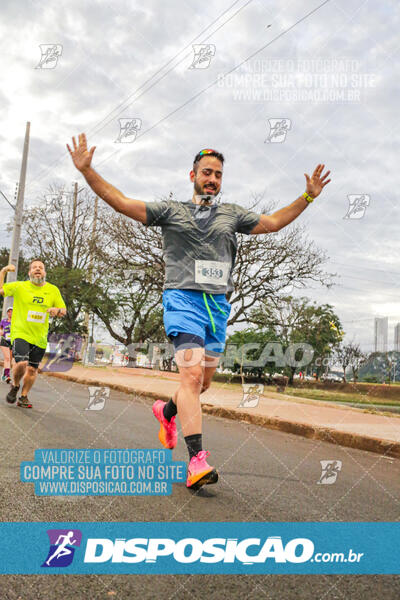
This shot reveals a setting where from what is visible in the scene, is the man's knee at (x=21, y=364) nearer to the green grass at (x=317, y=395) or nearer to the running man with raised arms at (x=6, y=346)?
the running man with raised arms at (x=6, y=346)

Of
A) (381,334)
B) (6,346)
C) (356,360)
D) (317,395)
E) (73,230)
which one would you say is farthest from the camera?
(73,230)

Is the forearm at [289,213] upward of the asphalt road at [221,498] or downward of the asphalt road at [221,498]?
upward

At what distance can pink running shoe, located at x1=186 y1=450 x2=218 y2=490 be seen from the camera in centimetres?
307

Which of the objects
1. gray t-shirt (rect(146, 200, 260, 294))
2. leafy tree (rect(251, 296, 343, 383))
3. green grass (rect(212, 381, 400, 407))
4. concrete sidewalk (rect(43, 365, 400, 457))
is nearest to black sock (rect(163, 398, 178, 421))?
gray t-shirt (rect(146, 200, 260, 294))

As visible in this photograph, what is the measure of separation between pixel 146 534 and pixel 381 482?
2.15 m

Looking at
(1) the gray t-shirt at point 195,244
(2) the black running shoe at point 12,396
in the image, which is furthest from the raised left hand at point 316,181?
(2) the black running shoe at point 12,396

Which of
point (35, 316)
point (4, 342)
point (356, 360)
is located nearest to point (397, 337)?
point (356, 360)

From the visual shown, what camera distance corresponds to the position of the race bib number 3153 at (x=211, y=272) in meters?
3.38

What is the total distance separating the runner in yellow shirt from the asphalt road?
50cm

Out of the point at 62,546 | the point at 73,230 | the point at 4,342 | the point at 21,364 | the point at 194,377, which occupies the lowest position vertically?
the point at 62,546

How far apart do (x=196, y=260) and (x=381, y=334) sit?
2165cm

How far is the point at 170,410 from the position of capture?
361 centimetres

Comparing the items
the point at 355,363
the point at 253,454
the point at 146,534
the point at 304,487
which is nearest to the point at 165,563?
the point at 146,534

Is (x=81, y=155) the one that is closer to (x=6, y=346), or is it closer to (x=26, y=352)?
(x=26, y=352)
